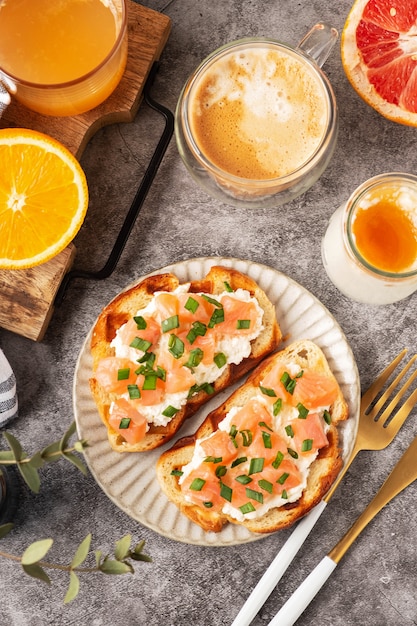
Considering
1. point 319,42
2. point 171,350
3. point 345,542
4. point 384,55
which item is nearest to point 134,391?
point 171,350

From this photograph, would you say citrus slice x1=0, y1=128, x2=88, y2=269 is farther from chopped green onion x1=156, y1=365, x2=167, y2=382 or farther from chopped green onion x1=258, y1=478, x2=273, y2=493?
chopped green onion x1=258, y1=478, x2=273, y2=493

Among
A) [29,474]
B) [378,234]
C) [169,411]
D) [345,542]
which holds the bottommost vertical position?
[345,542]

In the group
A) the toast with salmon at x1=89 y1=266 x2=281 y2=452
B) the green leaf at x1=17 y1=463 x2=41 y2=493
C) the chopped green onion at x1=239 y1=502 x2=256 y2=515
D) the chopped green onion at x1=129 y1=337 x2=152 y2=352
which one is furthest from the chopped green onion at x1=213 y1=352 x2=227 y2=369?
the green leaf at x1=17 y1=463 x2=41 y2=493

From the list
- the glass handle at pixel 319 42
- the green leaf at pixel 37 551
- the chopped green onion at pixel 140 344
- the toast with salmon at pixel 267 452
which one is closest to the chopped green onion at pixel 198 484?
the toast with salmon at pixel 267 452

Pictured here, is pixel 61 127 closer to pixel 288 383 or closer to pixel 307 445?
pixel 288 383

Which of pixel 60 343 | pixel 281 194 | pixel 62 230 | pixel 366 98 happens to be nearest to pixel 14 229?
pixel 62 230

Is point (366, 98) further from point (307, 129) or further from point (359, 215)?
point (359, 215)
